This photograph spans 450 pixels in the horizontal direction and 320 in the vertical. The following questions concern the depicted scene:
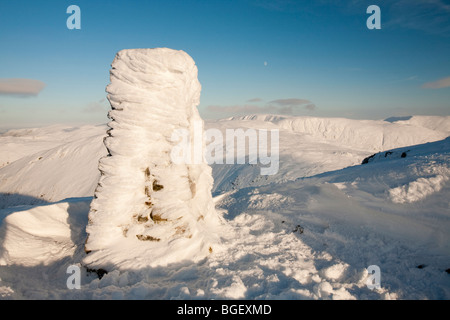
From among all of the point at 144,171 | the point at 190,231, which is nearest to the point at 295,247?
the point at 190,231

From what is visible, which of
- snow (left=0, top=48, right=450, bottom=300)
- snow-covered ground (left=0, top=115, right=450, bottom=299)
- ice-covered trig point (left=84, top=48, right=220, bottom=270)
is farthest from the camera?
ice-covered trig point (left=84, top=48, right=220, bottom=270)

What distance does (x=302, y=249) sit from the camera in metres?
5.72

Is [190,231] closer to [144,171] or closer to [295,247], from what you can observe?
[144,171]

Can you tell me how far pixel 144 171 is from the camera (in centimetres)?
581

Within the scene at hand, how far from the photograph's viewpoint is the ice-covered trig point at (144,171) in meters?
5.33

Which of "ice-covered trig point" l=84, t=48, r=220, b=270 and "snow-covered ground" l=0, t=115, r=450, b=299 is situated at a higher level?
"ice-covered trig point" l=84, t=48, r=220, b=270

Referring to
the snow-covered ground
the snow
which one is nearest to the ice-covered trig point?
the snow

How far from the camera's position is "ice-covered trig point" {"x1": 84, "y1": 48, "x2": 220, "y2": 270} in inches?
210

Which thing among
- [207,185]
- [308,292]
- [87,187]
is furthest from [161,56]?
[87,187]

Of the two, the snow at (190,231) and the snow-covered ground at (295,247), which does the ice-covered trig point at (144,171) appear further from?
the snow-covered ground at (295,247)

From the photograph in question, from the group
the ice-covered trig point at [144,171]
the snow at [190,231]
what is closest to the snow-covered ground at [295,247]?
the snow at [190,231]

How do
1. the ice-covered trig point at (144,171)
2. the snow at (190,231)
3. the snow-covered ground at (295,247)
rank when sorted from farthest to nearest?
the ice-covered trig point at (144,171), the snow at (190,231), the snow-covered ground at (295,247)

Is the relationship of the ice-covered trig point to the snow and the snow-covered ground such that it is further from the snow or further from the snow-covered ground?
the snow-covered ground

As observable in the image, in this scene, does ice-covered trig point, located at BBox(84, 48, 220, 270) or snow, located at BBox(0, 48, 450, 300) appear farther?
ice-covered trig point, located at BBox(84, 48, 220, 270)
